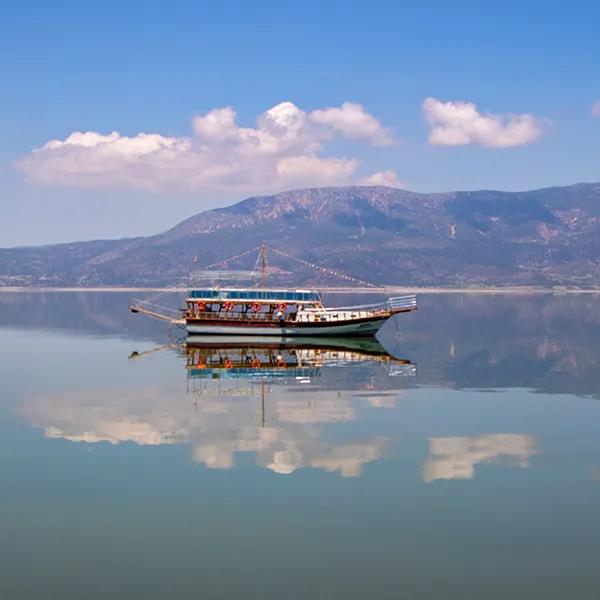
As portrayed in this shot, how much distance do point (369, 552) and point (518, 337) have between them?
319ft

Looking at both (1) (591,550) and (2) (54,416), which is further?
(2) (54,416)

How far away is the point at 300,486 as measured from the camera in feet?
118

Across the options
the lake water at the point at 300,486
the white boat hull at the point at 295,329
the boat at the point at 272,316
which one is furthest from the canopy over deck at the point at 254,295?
the lake water at the point at 300,486

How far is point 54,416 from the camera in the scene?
53.7 meters

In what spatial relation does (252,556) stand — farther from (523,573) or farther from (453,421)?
(453,421)

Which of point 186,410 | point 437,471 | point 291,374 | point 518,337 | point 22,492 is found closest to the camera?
point 22,492

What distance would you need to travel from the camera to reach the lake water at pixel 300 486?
26.6m

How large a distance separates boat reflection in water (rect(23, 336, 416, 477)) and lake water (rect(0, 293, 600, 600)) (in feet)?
0.83

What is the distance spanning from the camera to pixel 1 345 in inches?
4247

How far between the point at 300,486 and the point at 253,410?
20207 millimetres

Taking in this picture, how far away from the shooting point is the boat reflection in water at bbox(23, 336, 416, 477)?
4306 cm

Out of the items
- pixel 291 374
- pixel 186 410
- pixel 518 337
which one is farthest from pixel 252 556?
pixel 518 337

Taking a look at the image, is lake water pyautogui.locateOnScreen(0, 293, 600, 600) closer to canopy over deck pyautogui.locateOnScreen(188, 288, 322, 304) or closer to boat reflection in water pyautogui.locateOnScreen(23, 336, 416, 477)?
boat reflection in water pyautogui.locateOnScreen(23, 336, 416, 477)

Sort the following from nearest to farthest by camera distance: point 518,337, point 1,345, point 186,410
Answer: point 186,410 < point 1,345 < point 518,337
